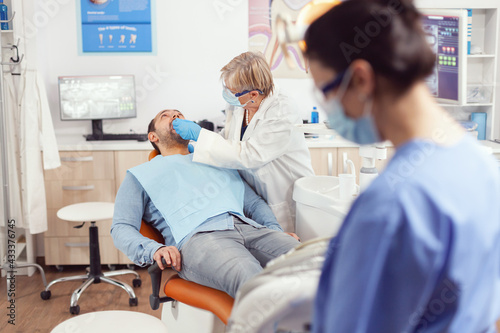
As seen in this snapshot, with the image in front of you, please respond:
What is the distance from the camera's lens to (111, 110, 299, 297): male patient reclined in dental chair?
65.9 inches

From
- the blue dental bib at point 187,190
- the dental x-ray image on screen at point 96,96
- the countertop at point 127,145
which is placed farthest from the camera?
the dental x-ray image on screen at point 96,96

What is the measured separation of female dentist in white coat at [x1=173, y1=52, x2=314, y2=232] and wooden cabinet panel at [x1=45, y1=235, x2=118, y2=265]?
145 centimetres

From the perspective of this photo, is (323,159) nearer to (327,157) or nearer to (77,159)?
(327,157)

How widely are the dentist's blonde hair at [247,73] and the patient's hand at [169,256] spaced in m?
0.76

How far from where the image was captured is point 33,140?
3.02 meters

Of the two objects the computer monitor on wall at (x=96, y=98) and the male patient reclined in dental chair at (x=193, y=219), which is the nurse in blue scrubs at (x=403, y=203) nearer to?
the male patient reclined in dental chair at (x=193, y=219)

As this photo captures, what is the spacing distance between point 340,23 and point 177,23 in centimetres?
303

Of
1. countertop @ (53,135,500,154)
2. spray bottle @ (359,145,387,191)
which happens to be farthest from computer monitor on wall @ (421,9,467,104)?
countertop @ (53,135,500,154)

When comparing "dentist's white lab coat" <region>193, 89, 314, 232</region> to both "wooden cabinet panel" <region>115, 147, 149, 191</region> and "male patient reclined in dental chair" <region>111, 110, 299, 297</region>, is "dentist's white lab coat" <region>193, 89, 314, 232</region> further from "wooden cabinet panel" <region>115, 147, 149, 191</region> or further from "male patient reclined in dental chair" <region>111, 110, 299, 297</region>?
"wooden cabinet panel" <region>115, 147, 149, 191</region>

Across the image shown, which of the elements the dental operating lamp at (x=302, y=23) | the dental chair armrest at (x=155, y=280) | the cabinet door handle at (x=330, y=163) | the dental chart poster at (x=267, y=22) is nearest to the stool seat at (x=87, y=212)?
the dental chair armrest at (x=155, y=280)

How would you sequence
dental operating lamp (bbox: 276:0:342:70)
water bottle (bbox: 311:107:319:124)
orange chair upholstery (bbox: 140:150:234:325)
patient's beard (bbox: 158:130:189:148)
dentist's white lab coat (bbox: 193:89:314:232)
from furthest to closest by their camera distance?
water bottle (bbox: 311:107:319:124) < patient's beard (bbox: 158:130:189:148) < dentist's white lab coat (bbox: 193:89:314:232) < orange chair upholstery (bbox: 140:150:234:325) < dental operating lamp (bbox: 276:0:342:70)

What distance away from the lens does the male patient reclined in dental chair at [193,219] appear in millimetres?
1673

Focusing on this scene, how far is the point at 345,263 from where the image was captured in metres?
0.67

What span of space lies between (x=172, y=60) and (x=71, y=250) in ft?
4.95
